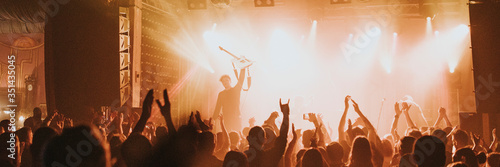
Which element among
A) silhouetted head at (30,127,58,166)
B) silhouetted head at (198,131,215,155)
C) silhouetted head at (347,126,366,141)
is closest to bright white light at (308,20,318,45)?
silhouetted head at (347,126,366,141)

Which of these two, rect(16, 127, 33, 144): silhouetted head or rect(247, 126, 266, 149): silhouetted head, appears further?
rect(16, 127, 33, 144): silhouetted head

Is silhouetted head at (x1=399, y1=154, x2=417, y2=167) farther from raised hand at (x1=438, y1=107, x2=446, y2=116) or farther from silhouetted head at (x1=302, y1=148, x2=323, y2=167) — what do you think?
raised hand at (x1=438, y1=107, x2=446, y2=116)

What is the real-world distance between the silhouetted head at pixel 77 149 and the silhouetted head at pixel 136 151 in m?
0.58

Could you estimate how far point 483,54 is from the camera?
661cm

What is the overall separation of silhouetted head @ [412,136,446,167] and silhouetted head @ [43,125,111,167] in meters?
2.44

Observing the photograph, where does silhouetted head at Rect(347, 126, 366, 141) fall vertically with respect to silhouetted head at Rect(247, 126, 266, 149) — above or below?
below

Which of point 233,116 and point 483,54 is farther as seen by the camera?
point 233,116

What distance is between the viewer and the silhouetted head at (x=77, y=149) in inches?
75.0

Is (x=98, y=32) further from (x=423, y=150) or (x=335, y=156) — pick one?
(x=423, y=150)

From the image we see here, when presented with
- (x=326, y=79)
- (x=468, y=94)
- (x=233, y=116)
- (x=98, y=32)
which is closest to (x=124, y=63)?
(x=98, y=32)

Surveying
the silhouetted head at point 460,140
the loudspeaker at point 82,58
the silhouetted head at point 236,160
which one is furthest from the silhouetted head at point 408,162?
the loudspeaker at point 82,58

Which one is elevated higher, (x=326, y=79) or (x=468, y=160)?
(x=326, y=79)

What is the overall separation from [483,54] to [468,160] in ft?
12.6

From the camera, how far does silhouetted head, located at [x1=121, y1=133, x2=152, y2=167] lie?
254 cm
